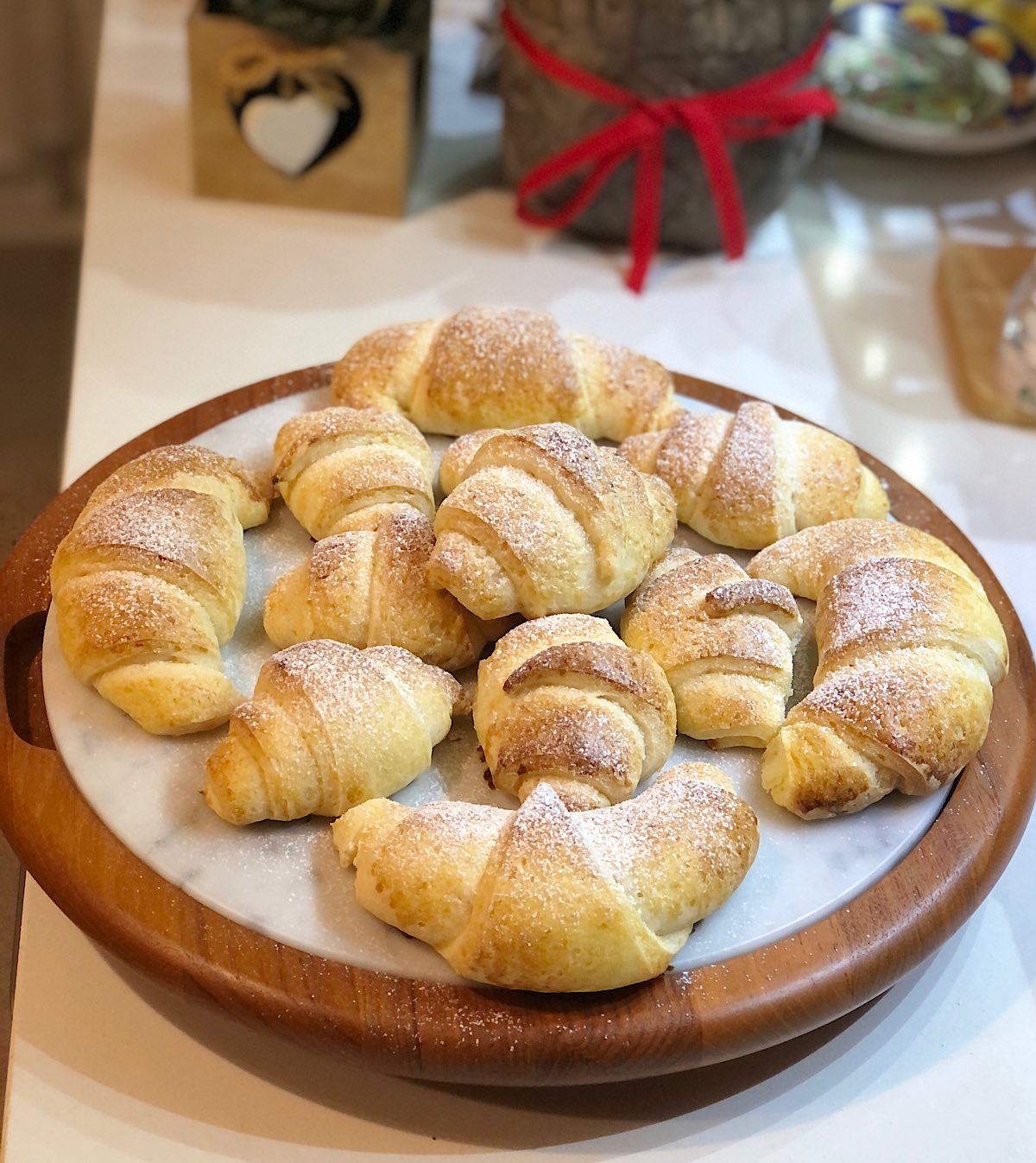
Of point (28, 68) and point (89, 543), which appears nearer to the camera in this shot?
point (89, 543)

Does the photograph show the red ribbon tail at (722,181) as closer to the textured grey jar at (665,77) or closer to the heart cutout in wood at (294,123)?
the textured grey jar at (665,77)

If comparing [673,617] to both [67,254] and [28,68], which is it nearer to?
[67,254]

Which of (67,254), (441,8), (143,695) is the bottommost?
(67,254)

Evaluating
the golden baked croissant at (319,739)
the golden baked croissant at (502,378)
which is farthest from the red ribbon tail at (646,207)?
the golden baked croissant at (319,739)

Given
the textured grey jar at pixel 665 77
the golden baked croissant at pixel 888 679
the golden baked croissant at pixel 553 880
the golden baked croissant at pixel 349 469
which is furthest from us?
the textured grey jar at pixel 665 77

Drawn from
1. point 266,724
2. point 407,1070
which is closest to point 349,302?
point 266,724

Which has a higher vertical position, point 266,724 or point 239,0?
point 239,0
